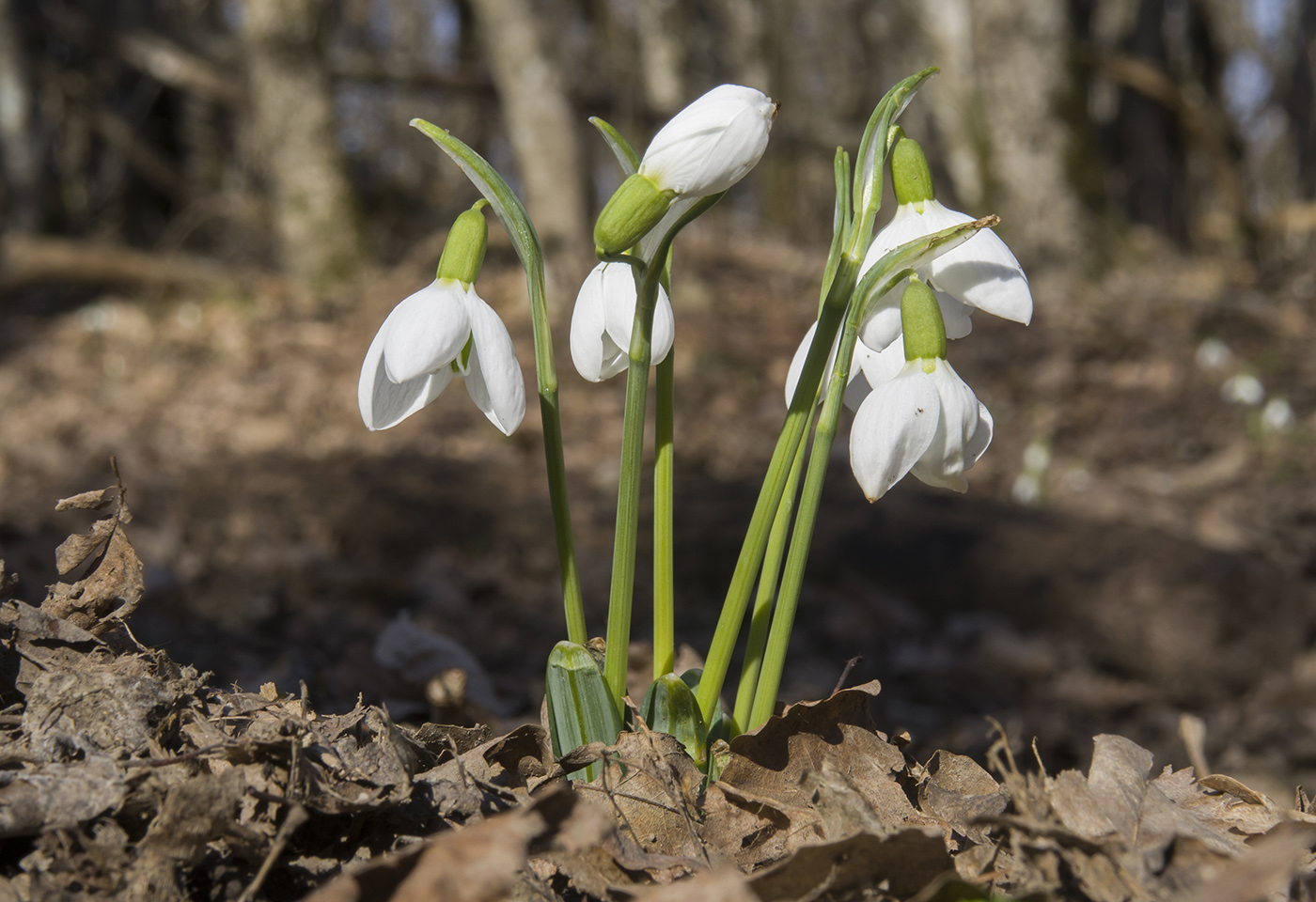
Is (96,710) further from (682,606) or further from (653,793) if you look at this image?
(682,606)

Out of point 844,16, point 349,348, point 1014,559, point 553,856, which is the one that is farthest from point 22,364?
point 844,16

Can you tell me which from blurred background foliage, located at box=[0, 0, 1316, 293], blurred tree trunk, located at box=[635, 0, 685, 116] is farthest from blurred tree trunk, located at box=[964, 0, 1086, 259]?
blurred tree trunk, located at box=[635, 0, 685, 116]

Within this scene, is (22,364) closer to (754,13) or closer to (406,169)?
(406,169)

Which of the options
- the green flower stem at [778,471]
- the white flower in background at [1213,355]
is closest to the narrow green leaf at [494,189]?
the green flower stem at [778,471]

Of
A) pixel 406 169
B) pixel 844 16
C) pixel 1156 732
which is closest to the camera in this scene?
pixel 1156 732

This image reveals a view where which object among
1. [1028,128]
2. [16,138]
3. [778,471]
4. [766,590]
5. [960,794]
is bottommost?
[960,794]

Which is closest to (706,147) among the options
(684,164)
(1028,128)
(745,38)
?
(684,164)

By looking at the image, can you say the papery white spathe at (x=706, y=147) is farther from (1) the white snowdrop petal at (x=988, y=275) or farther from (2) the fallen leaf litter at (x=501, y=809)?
(2) the fallen leaf litter at (x=501, y=809)
